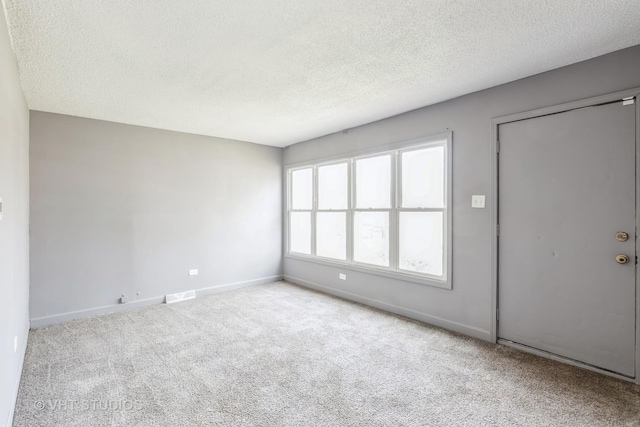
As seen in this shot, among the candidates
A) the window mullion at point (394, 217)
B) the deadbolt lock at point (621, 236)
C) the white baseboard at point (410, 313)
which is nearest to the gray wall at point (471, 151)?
the white baseboard at point (410, 313)

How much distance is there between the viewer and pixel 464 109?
3424 mm

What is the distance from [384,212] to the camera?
437cm

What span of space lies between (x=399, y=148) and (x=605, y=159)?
202cm

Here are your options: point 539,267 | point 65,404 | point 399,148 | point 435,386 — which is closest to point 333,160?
point 399,148

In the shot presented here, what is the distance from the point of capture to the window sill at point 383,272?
3666 mm

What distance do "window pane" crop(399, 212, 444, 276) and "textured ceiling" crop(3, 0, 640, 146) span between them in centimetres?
135

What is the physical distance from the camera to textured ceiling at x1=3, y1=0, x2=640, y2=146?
1.96 metres

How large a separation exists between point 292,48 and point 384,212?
2.56 meters

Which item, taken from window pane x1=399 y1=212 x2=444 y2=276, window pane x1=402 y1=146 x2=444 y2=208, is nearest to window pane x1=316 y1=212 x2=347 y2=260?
window pane x1=399 y1=212 x2=444 y2=276

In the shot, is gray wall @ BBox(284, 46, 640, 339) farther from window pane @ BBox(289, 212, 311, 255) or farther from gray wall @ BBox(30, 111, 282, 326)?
gray wall @ BBox(30, 111, 282, 326)

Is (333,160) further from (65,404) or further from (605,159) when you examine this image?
(65,404)

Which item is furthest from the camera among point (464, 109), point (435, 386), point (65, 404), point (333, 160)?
point (333, 160)

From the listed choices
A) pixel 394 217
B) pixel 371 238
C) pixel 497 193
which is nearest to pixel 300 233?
pixel 371 238

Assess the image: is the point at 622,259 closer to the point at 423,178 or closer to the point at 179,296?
the point at 423,178
